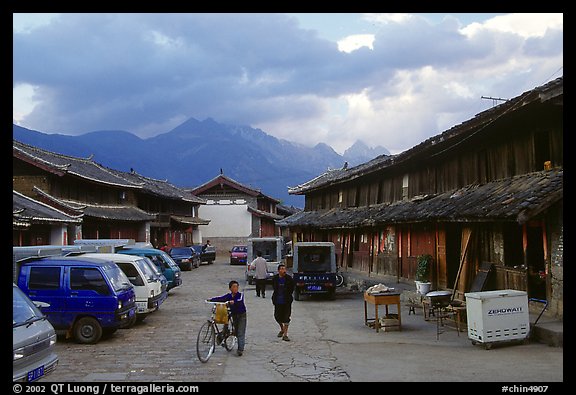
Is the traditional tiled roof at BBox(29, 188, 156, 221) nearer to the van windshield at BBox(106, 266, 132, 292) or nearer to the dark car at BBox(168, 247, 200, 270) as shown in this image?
the dark car at BBox(168, 247, 200, 270)

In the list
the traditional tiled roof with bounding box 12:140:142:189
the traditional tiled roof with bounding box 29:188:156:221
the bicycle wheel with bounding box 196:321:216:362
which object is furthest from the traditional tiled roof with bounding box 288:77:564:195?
the traditional tiled roof with bounding box 12:140:142:189

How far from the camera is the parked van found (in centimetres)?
729

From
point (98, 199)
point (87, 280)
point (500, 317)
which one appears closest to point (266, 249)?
point (98, 199)

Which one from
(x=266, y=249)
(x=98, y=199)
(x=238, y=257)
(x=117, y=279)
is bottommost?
(x=238, y=257)

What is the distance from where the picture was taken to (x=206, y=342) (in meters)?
10.4

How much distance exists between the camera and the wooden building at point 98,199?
102ft

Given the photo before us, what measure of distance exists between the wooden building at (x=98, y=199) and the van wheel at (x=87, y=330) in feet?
45.3

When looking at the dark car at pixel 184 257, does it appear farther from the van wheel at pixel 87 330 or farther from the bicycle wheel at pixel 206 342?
the bicycle wheel at pixel 206 342

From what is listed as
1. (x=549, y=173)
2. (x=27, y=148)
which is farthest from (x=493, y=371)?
(x=27, y=148)

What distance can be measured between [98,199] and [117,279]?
27.7 meters

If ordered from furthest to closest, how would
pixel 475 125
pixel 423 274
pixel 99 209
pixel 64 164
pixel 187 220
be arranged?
pixel 187 220 → pixel 99 209 → pixel 64 164 → pixel 423 274 → pixel 475 125

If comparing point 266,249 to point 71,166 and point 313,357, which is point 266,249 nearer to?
point 71,166

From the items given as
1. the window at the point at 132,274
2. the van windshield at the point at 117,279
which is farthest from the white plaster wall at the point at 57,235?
the van windshield at the point at 117,279
